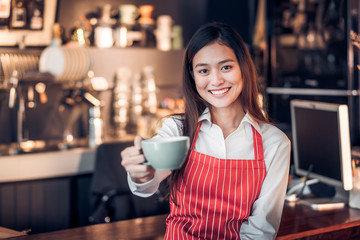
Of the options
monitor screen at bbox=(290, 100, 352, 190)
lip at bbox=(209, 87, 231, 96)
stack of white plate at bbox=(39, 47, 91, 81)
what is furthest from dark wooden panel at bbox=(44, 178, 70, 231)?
lip at bbox=(209, 87, 231, 96)

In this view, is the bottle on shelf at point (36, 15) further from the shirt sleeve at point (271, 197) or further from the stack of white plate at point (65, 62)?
the shirt sleeve at point (271, 197)

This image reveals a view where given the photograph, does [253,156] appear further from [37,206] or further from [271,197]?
[37,206]

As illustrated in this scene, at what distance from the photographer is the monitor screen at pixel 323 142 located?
5.99ft

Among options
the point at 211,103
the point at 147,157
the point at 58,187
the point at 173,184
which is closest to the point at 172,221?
the point at 173,184

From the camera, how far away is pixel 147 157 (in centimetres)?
102

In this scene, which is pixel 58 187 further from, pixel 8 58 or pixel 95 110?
pixel 8 58

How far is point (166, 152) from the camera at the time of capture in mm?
978

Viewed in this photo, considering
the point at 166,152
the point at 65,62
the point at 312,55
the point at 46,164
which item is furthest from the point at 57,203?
the point at 166,152

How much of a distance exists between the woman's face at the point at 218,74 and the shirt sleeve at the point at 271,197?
206mm

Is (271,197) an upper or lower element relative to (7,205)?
upper

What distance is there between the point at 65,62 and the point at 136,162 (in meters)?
2.43

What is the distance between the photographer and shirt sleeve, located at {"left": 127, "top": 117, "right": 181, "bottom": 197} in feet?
4.18

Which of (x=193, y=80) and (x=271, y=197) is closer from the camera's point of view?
(x=271, y=197)

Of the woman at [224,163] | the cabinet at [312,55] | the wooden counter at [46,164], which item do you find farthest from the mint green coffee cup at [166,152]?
the wooden counter at [46,164]
